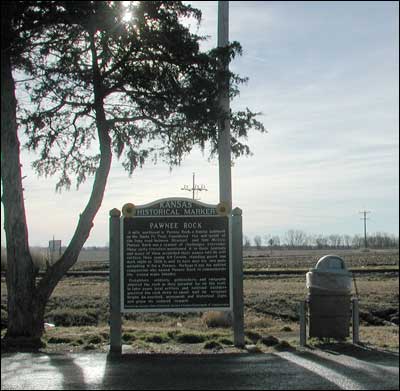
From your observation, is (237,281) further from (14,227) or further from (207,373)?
(14,227)

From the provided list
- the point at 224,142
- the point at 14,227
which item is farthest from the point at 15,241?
the point at 224,142

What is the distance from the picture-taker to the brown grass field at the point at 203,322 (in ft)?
33.8

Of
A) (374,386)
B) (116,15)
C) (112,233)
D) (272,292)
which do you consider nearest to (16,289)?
(112,233)

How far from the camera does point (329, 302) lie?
10.3 m

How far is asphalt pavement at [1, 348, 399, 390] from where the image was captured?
7.09 metres

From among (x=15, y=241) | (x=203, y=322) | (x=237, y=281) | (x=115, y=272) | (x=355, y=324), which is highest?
(x=15, y=241)

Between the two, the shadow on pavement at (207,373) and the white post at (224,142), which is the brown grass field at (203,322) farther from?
the white post at (224,142)

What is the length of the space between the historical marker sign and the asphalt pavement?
1137 millimetres

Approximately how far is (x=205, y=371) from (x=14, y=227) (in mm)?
4635

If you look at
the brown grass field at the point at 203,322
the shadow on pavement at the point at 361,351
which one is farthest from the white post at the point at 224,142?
the shadow on pavement at the point at 361,351

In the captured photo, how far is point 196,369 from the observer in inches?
313

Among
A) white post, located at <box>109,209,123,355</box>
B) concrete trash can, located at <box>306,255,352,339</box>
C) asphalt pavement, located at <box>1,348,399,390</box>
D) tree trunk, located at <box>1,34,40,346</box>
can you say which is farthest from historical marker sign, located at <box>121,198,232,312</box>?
tree trunk, located at <box>1,34,40,346</box>

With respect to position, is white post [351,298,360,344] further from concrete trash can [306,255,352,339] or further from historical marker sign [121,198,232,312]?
historical marker sign [121,198,232,312]

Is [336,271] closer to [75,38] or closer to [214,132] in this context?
[214,132]
